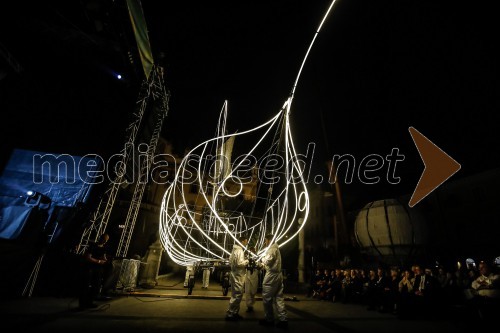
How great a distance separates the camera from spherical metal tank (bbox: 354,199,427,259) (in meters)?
9.86

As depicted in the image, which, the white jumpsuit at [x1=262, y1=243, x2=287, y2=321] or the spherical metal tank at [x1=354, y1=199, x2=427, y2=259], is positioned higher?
the spherical metal tank at [x1=354, y1=199, x2=427, y2=259]

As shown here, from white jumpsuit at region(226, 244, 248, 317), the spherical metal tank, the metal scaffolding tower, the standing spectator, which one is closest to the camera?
the standing spectator

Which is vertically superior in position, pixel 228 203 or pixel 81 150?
pixel 228 203

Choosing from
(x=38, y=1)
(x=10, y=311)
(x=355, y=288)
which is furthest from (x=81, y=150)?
(x=355, y=288)

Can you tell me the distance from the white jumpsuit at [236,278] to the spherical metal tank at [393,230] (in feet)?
23.8

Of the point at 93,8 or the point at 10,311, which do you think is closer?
the point at 10,311

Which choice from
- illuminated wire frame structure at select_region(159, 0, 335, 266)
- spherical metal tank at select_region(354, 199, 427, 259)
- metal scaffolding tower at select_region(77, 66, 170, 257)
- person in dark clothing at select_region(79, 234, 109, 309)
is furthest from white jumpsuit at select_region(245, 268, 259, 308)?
spherical metal tank at select_region(354, 199, 427, 259)

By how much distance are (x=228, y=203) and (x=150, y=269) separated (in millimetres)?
15153

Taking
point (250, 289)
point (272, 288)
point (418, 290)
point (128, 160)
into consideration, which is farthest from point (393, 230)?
point (128, 160)

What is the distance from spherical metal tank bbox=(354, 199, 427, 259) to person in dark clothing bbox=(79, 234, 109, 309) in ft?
33.1

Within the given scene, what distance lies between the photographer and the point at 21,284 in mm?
5746

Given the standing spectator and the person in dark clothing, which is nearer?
the standing spectator

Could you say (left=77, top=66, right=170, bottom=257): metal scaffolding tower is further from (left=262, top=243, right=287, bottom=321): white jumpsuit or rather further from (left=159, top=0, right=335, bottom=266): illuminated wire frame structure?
(left=262, top=243, right=287, bottom=321): white jumpsuit

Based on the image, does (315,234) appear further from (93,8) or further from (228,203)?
(93,8)
